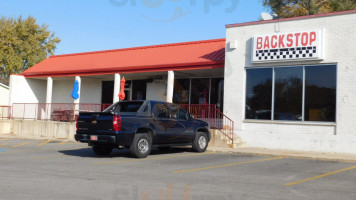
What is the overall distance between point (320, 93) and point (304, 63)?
4.23 feet

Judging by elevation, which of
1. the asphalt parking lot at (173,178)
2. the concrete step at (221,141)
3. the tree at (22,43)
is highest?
the tree at (22,43)

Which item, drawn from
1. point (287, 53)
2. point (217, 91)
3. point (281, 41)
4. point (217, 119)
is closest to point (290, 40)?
point (281, 41)

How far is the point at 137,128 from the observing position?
11.6m

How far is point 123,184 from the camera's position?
7.31 meters

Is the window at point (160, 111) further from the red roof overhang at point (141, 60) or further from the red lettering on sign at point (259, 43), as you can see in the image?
the red roof overhang at point (141, 60)

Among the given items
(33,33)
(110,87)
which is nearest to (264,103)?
(110,87)

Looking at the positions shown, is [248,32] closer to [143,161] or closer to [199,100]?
[199,100]

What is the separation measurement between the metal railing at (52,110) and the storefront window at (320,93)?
422 inches

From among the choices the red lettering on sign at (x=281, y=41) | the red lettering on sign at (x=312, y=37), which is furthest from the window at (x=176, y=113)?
the red lettering on sign at (x=312, y=37)

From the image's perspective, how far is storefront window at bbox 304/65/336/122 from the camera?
14.5 metres

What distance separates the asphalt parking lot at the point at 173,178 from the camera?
21.4 ft

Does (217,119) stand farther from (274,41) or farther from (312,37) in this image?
(312,37)

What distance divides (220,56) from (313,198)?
40.8 ft

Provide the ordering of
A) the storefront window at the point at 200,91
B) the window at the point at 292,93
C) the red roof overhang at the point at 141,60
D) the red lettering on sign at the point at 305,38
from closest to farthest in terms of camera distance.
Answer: the window at the point at 292,93
the red lettering on sign at the point at 305,38
the red roof overhang at the point at 141,60
the storefront window at the point at 200,91
